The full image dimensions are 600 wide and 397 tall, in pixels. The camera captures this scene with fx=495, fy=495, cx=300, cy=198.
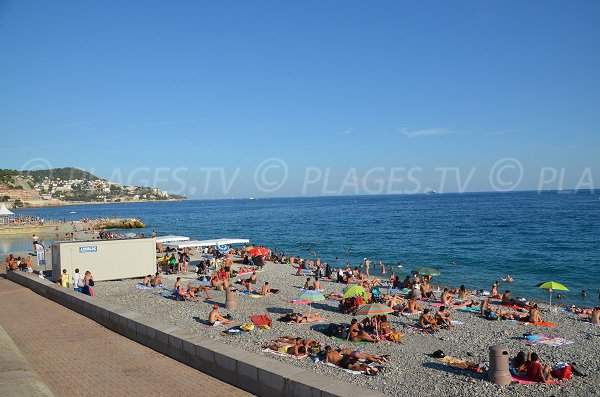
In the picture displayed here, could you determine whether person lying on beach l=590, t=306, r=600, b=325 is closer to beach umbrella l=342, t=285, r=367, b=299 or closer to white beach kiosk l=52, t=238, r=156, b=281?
beach umbrella l=342, t=285, r=367, b=299

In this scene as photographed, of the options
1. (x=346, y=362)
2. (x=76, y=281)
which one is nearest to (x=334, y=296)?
(x=346, y=362)

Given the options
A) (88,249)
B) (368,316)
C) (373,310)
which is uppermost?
(88,249)

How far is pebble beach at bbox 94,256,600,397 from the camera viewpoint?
31.9ft

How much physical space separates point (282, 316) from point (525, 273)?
72.1 feet

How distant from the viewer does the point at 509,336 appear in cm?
1410

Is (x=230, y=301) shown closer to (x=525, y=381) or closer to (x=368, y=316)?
(x=368, y=316)

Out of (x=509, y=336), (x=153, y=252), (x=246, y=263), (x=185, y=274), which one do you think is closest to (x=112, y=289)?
(x=153, y=252)

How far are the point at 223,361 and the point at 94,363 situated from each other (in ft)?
8.58

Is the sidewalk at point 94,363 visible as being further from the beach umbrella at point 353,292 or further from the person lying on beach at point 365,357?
the beach umbrella at point 353,292

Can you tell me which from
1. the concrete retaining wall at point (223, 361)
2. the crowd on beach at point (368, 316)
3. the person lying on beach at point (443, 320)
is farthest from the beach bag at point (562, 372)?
the concrete retaining wall at point (223, 361)

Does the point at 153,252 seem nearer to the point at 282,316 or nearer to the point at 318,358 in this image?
the point at 282,316

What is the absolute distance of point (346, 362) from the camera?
10.6 metres

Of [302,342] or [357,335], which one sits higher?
[302,342]

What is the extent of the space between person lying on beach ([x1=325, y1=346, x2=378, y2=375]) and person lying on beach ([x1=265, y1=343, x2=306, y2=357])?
0.67 m
